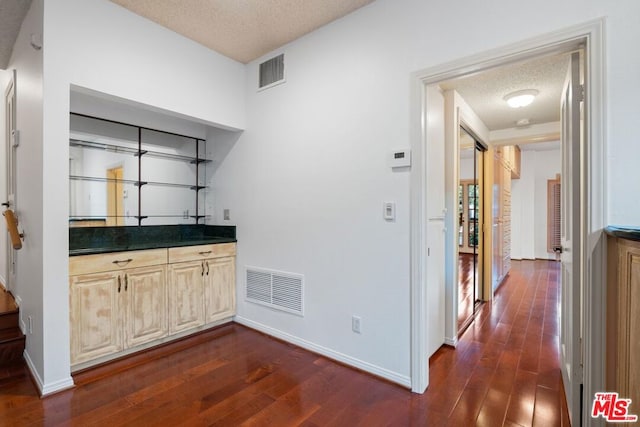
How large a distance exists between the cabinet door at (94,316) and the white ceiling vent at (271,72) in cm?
223

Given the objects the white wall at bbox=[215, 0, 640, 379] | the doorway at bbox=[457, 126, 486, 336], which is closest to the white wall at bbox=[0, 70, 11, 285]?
the white wall at bbox=[215, 0, 640, 379]

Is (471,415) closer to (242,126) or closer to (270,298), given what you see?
(270,298)

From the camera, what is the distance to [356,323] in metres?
2.47

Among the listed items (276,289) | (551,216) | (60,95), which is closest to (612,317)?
(276,289)

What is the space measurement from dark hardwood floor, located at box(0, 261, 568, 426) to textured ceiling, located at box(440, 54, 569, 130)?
2.31m

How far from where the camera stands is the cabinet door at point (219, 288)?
320 cm

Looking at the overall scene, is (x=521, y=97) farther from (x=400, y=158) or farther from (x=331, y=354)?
(x=331, y=354)

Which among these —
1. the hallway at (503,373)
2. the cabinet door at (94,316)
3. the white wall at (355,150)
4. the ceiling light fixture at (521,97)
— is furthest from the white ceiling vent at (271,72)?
the hallway at (503,373)

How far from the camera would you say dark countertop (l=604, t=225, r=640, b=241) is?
114 cm

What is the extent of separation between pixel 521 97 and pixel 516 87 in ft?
0.43

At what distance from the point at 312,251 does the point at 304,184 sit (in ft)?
2.01

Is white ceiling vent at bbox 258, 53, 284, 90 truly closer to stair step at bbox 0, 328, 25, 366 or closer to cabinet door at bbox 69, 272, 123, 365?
cabinet door at bbox 69, 272, 123, 365

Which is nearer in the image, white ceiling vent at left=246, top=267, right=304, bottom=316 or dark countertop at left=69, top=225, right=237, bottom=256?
dark countertop at left=69, top=225, right=237, bottom=256

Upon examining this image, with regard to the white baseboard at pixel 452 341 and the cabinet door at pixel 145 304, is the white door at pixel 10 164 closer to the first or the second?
the cabinet door at pixel 145 304
